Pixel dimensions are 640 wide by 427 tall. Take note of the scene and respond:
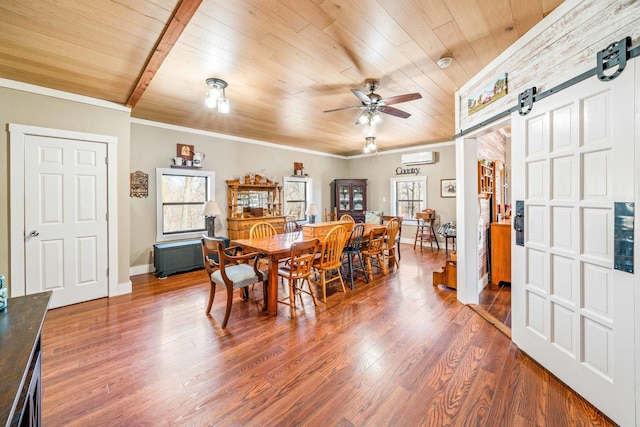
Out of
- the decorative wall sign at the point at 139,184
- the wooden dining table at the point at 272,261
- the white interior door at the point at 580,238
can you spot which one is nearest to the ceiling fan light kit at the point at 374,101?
the white interior door at the point at 580,238

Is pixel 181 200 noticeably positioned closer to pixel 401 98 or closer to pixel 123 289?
pixel 123 289

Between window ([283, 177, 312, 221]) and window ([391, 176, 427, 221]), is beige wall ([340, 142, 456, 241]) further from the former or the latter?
window ([283, 177, 312, 221])

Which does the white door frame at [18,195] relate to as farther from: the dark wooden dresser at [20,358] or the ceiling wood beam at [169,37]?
the dark wooden dresser at [20,358]

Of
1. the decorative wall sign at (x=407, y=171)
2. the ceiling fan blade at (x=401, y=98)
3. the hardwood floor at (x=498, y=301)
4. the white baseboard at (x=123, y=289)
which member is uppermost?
the ceiling fan blade at (x=401, y=98)

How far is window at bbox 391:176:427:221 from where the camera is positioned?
6.98m

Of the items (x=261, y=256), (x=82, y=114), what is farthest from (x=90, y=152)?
(x=261, y=256)

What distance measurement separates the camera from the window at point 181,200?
4.76 metres

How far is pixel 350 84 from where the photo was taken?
3055 millimetres

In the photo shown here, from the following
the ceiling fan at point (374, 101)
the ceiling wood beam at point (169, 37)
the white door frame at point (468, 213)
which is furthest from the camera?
the white door frame at point (468, 213)

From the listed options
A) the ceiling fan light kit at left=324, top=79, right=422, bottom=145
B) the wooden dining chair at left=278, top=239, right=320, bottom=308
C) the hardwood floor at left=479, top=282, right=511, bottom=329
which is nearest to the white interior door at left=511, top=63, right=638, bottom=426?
the hardwood floor at left=479, top=282, right=511, bottom=329

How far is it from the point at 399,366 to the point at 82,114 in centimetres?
442

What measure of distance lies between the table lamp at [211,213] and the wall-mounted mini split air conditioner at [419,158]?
4858 mm

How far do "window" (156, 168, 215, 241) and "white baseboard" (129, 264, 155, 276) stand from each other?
0.51 m

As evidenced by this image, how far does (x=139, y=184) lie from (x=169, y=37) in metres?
3.20
